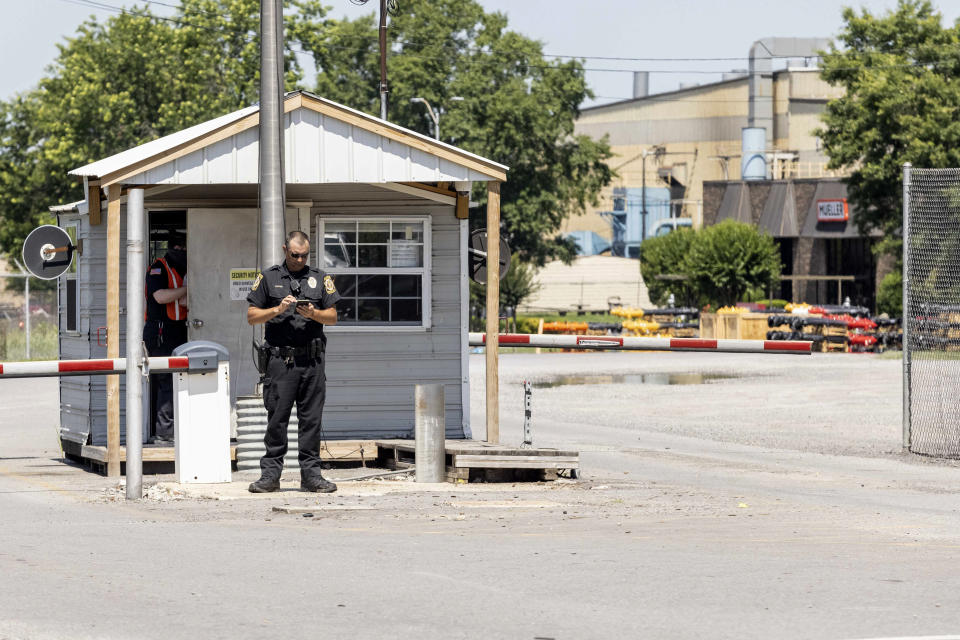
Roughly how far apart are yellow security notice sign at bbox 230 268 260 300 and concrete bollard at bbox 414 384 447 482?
3.05 m

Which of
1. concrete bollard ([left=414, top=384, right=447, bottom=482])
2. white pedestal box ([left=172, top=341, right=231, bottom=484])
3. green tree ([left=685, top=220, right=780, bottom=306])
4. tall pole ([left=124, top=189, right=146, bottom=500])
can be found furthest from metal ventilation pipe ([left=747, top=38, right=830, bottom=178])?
tall pole ([left=124, top=189, right=146, bottom=500])

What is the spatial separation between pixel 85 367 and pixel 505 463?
3.61 m

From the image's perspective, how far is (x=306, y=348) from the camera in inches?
451

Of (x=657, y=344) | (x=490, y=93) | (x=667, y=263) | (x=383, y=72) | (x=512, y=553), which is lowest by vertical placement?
(x=512, y=553)

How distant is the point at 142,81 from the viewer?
204 ft

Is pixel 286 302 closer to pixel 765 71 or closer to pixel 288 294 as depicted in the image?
pixel 288 294

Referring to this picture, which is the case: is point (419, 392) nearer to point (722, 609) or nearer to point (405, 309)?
point (405, 309)

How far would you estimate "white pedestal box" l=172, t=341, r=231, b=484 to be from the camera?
12.2m

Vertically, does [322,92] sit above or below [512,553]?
above

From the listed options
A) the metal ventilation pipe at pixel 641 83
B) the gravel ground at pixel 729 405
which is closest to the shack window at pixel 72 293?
the gravel ground at pixel 729 405

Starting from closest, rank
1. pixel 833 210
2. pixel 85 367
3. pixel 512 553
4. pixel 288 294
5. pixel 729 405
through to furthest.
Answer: pixel 512 553 → pixel 288 294 → pixel 85 367 → pixel 729 405 → pixel 833 210

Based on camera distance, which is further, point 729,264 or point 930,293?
point 729,264

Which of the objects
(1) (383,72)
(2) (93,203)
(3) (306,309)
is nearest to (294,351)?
(3) (306,309)

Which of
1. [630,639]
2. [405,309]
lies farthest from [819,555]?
[405,309]
